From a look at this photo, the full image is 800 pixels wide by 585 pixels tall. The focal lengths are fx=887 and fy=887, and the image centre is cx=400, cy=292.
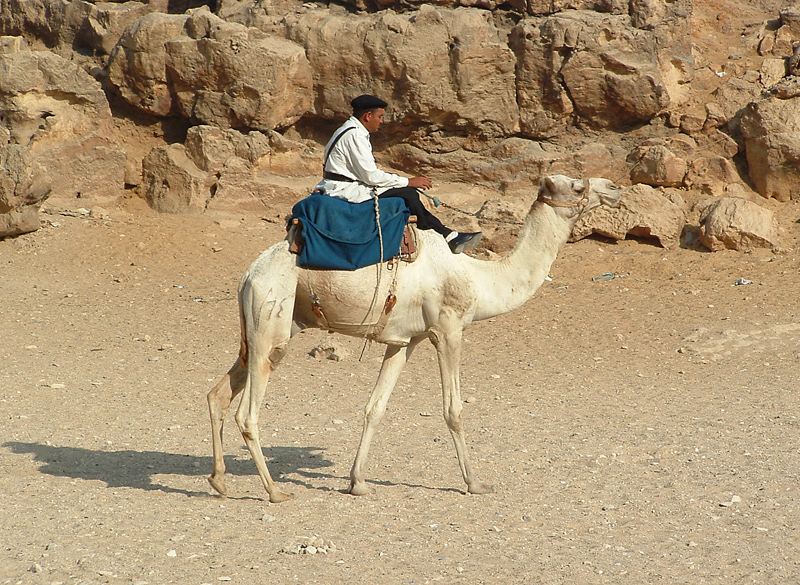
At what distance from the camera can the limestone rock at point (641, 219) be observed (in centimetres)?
1445

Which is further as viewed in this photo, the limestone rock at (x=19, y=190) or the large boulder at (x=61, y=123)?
the large boulder at (x=61, y=123)

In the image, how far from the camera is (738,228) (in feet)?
45.2

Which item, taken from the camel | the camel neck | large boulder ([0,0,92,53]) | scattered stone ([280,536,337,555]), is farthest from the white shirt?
large boulder ([0,0,92,53])

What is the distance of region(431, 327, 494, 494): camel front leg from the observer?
6387 mm

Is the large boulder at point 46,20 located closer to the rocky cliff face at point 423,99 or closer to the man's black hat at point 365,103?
the rocky cliff face at point 423,99

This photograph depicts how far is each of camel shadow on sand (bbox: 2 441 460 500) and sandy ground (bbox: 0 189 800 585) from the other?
3cm

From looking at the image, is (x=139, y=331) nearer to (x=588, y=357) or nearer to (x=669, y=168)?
(x=588, y=357)

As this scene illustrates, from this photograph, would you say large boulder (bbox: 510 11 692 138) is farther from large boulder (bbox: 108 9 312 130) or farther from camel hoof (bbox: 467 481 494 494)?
camel hoof (bbox: 467 481 494 494)

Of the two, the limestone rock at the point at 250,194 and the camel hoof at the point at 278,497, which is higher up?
the camel hoof at the point at 278,497

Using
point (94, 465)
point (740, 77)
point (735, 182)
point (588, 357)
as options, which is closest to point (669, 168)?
point (735, 182)

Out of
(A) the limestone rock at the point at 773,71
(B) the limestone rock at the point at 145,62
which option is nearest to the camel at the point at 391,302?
(B) the limestone rock at the point at 145,62

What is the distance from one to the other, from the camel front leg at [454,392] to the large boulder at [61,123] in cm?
1040

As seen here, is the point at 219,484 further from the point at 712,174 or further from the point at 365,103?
the point at 712,174

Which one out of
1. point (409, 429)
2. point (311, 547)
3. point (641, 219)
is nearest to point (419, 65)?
point (641, 219)
